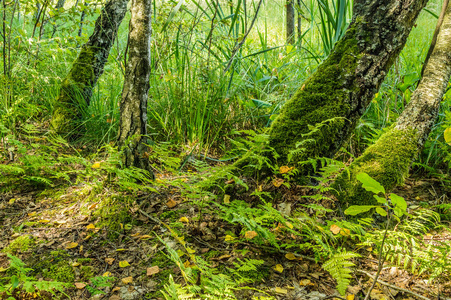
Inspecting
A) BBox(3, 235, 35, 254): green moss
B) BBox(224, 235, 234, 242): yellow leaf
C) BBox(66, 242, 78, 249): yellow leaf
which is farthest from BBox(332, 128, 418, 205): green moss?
BBox(3, 235, 35, 254): green moss

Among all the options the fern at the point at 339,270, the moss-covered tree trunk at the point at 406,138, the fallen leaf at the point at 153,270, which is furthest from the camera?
the moss-covered tree trunk at the point at 406,138

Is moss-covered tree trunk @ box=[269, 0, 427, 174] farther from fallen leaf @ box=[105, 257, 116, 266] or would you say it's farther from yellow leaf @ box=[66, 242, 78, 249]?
yellow leaf @ box=[66, 242, 78, 249]

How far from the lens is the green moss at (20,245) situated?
163cm

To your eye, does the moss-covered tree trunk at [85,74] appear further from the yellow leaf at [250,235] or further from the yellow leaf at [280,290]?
the yellow leaf at [280,290]

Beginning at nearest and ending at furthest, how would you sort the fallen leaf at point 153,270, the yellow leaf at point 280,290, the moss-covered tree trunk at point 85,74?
the yellow leaf at point 280,290
the fallen leaf at point 153,270
the moss-covered tree trunk at point 85,74

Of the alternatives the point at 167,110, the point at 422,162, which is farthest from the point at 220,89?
the point at 422,162

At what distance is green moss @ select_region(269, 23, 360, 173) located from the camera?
1886 millimetres

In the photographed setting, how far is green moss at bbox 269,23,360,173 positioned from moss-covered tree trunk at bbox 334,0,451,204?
31 centimetres

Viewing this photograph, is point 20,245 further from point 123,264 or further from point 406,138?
point 406,138

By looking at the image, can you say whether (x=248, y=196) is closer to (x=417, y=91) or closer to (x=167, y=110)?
(x=167, y=110)

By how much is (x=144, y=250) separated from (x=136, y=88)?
1.07m

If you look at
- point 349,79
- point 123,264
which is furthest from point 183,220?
point 349,79

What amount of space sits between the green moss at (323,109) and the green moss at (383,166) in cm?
26

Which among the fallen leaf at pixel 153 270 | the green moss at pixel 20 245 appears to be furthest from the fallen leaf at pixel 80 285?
the green moss at pixel 20 245
